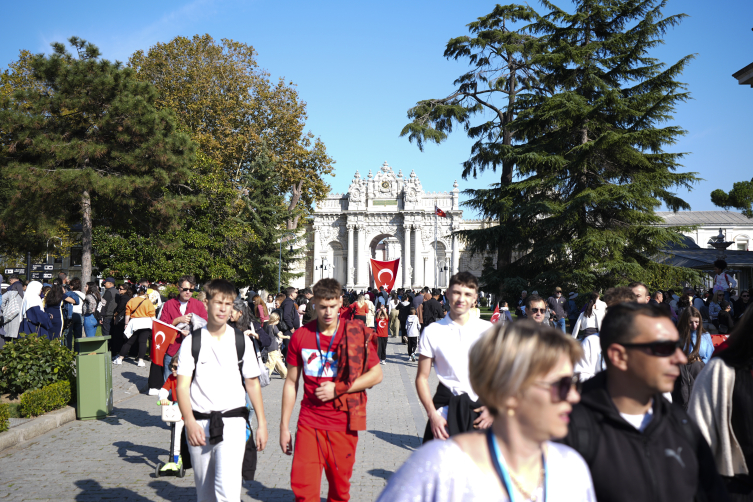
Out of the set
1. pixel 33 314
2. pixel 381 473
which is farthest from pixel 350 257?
pixel 381 473

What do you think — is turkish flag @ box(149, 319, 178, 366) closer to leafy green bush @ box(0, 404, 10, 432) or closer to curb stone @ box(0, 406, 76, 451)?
curb stone @ box(0, 406, 76, 451)

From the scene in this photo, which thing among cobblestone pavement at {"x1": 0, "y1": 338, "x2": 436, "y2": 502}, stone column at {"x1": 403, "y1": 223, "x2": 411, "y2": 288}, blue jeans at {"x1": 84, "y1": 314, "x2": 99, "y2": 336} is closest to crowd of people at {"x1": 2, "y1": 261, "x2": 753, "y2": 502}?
cobblestone pavement at {"x1": 0, "y1": 338, "x2": 436, "y2": 502}

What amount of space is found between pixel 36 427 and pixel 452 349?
5.75 meters

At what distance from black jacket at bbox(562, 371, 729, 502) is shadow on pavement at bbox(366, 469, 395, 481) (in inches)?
154

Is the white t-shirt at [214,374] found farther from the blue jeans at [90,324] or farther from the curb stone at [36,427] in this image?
the blue jeans at [90,324]

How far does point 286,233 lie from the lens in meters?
42.3

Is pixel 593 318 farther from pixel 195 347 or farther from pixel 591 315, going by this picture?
pixel 195 347

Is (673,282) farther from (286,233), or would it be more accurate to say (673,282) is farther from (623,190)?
(286,233)

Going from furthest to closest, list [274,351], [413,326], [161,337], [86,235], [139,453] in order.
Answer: [86,235] → [413,326] → [274,351] → [161,337] → [139,453]

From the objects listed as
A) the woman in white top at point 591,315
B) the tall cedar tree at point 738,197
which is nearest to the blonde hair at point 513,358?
the woman in white top at point 591,315

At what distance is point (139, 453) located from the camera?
6668 millimetres

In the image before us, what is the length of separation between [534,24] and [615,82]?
13.1 feet

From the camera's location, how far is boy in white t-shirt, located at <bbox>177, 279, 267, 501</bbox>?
3.68 metres

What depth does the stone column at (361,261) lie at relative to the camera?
57.4m
